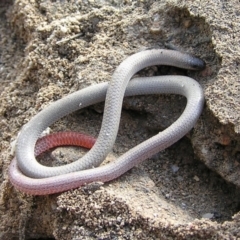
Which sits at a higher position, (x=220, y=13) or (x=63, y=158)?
(x=220, y=13)

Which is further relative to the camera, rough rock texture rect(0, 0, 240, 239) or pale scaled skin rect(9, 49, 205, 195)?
pale scaled skin rect(9, 49, 205, 195)

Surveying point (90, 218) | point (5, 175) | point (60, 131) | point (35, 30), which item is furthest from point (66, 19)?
point (90, 218)

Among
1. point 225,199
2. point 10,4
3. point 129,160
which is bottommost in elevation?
point 225,199

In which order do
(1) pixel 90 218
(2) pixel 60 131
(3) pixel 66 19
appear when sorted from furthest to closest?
1. (3) pixel 66 19
2. (2) pixel 60 131
3. (1) pixel 90 218

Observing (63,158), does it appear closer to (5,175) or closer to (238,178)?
(5,175)

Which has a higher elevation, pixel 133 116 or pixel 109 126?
pixel 109 126
